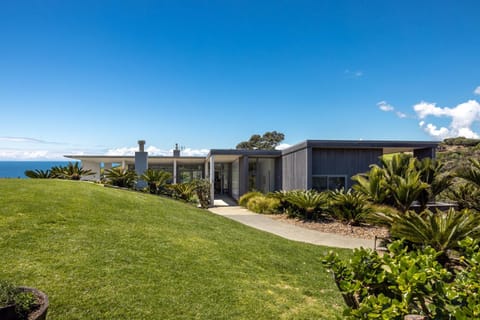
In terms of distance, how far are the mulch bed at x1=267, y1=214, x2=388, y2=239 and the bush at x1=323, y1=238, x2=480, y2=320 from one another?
7.96 m

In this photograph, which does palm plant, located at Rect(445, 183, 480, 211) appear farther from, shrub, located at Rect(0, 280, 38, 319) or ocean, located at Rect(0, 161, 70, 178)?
ocean, located at Rect(0, 161, 70, 178)

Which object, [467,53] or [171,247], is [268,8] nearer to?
[467,53]

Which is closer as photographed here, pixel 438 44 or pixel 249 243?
pixel 249 243

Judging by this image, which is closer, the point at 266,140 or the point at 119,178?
the point at 119,178

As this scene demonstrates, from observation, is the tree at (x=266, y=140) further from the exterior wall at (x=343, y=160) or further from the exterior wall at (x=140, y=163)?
the exterior wall at (x=343, y=160)

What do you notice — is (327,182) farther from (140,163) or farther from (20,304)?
(20,304)

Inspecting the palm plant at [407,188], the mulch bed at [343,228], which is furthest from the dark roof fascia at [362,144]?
Answer: the palm plant at [407,188]

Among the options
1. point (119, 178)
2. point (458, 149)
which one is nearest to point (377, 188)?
point (119, 178)

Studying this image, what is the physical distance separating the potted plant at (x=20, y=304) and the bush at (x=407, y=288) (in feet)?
7.93

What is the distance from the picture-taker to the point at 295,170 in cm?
1452

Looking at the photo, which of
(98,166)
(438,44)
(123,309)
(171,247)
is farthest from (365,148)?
(98,166)

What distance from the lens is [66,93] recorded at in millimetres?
Result: 11625

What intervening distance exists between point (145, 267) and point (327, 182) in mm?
11557

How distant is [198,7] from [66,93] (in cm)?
688
